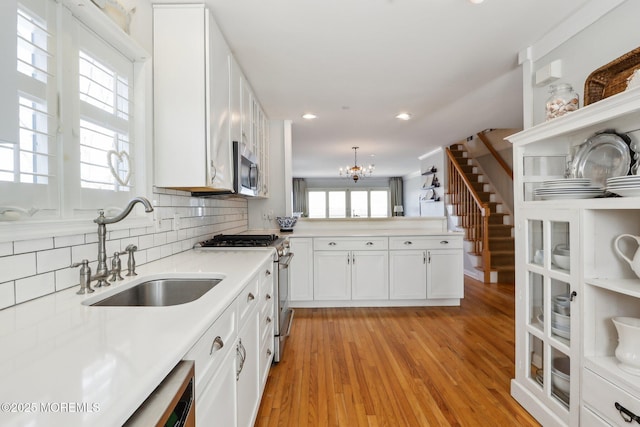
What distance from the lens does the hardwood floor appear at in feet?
5.74

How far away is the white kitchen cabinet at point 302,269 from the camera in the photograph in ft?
11.8

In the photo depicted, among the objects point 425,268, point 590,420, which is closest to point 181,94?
point 590,420

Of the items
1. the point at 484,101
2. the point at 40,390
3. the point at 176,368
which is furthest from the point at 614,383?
the point at 484,101

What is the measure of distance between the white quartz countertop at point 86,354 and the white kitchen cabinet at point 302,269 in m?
2.44

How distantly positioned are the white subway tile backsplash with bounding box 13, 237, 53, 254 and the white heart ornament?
1.44ft

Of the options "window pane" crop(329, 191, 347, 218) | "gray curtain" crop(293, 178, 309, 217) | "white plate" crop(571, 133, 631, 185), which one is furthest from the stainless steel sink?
"window pane" crop(329, 191, 347, 218)

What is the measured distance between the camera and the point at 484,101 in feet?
11.9

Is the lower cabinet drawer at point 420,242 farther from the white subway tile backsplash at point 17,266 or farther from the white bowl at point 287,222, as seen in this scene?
the white subway tile backsplash at point 17,266

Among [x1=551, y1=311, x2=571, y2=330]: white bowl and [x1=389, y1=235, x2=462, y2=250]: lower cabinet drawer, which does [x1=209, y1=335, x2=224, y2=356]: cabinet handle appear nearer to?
[x1=551, y1=311, x2=571, y2=330]: white bowl

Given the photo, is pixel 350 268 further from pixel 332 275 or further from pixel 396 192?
pixel 396 192

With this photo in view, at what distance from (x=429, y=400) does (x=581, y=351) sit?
0.85 m

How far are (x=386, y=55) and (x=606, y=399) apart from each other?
7.99ft

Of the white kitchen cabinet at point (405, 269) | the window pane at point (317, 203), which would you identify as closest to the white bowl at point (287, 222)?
the white kitchen cabinet at point (405, 269)

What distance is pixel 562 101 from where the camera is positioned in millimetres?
1714
